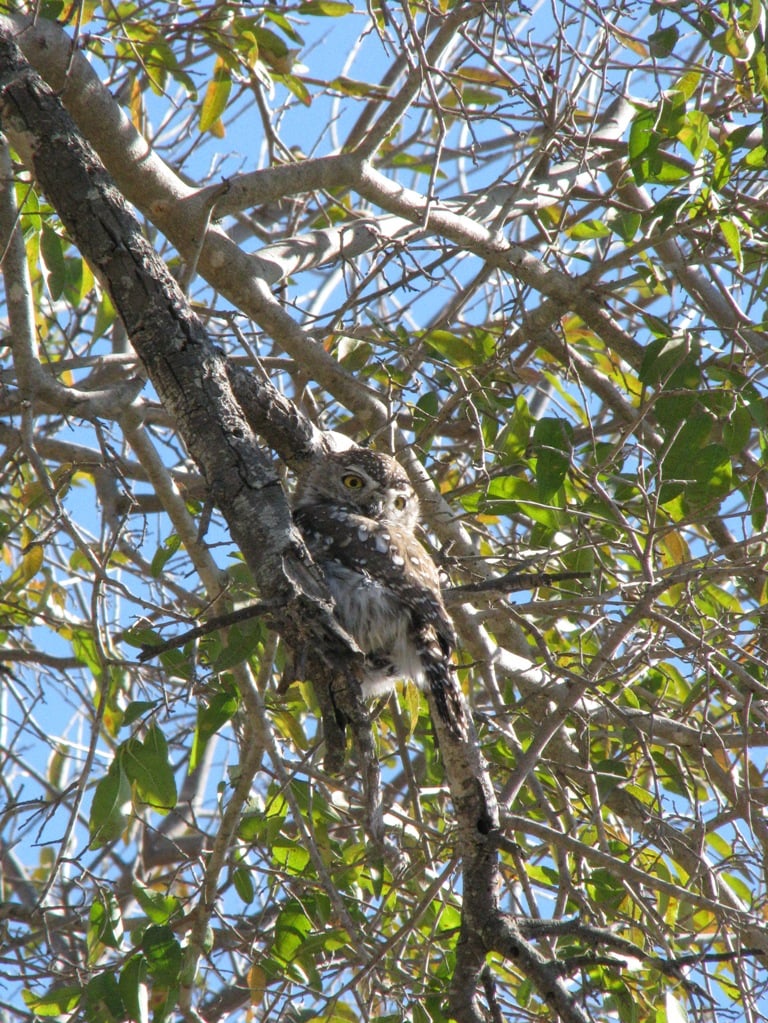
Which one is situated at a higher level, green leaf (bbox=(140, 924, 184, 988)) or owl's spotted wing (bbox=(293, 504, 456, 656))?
owl's spotted wing (bbox=(293, 504, 456, 656))

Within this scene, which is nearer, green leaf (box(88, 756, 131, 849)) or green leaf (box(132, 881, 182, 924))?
green leaf (box(88, 756, 131, 849))

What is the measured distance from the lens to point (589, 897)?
3008 mm

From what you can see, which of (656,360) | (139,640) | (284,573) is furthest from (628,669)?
(139,640)

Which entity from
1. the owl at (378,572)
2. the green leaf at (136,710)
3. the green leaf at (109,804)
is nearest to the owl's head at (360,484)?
the owl at (378,572)

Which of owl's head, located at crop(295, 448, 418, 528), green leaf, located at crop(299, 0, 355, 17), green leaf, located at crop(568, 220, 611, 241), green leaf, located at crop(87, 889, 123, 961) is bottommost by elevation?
green leaf, located at crop(87, 889, 123, 961)

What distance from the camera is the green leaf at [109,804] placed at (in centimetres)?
257

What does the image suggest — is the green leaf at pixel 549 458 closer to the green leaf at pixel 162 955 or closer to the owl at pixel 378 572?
the owl at pixel 378 572

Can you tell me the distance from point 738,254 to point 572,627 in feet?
4.98

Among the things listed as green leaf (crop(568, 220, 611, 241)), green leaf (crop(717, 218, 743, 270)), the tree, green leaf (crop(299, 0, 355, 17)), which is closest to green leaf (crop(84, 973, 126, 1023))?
the tree

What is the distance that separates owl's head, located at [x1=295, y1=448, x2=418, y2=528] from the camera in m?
3.30

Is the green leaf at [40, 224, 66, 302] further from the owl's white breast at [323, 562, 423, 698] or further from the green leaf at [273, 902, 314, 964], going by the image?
the green leaf at [273, 902, 314, 964]

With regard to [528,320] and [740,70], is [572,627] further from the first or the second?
[740,70]

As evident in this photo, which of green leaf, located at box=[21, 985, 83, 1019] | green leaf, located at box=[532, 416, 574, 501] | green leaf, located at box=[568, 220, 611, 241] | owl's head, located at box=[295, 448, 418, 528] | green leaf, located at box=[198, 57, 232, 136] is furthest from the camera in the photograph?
green leaf, located at box=[198, 57, 232, 136]

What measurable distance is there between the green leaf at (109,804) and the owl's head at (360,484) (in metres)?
1.06
